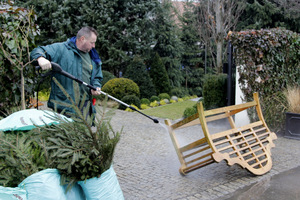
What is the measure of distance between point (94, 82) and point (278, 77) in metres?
4.90

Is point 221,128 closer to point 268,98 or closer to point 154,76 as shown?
point 268,98

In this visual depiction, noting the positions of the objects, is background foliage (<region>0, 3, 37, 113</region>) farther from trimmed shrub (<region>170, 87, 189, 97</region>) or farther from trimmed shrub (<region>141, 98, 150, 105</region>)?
trimmed shrub (<region>170, 87, 189, 97</region>)

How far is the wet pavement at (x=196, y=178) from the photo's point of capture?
12.1 feet

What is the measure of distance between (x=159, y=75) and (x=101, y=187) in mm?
11377

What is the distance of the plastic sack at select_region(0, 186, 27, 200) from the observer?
2.12 meters

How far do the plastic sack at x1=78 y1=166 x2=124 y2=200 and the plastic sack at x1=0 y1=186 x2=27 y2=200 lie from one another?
41cm

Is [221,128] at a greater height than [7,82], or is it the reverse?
[7,82]

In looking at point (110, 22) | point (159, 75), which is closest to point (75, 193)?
point (159, 75)

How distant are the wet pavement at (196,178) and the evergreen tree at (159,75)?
7.82 meters

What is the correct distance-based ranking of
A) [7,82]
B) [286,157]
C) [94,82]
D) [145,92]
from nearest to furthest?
[7,82]
[94,82]
[286,157]
[145,92]

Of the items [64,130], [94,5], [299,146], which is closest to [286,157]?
[299,146]

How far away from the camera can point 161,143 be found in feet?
20.1

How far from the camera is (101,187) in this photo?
7.97 feet

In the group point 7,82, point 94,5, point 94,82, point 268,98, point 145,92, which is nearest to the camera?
point 7,82
